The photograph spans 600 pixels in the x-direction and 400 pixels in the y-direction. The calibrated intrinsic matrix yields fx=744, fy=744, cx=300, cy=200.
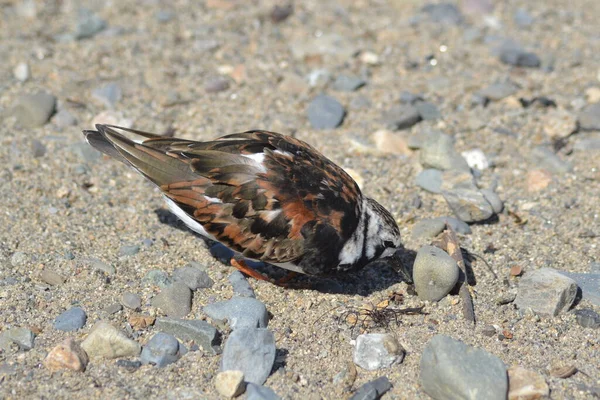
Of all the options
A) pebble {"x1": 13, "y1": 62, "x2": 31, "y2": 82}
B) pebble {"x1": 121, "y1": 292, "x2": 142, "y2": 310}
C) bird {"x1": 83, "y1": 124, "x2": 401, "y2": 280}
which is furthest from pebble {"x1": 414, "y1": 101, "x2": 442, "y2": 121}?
pebble {"x1": 13, "y1": 62, "x2": 31, "y2": 82}

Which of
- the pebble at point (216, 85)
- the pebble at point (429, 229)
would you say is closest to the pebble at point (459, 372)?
the pebble at point (429, 229)

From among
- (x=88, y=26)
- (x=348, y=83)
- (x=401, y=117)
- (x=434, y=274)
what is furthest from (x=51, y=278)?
(x=88, y=26)

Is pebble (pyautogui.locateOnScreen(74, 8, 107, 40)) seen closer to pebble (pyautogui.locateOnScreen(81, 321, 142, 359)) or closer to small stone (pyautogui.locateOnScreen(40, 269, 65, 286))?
small stone (pyautogui.locateOnScreen(40, 269, 65, 286))

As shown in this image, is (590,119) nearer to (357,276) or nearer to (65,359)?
(357,276)

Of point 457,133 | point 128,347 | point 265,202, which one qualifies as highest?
point 265,202

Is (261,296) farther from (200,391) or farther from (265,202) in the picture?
(200,391)

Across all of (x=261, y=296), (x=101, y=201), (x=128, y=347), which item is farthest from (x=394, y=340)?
(x=101, y=201)

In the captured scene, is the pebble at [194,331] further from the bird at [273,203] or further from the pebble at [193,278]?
the bird at [273,203]
